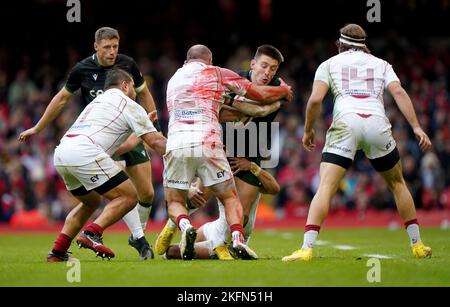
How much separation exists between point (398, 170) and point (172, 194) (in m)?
2.42

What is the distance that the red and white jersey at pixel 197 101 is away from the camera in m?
9.95

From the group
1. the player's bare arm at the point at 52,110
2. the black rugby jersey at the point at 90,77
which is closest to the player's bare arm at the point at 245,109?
the black rugby jersey at the point at 90,77

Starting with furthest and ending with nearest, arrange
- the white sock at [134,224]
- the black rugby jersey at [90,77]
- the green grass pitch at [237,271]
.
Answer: the black rugby jersey at [90,77], the white sock at [134,224], the green grass pitch at [237,271]

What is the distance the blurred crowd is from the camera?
2228cm

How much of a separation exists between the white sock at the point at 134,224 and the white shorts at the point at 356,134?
2.51m

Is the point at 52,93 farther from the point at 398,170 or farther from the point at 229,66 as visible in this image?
the point at 398,170

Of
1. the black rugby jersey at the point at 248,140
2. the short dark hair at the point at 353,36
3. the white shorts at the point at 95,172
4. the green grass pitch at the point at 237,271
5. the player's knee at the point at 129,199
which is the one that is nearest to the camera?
the green grass pitch at the point at 237,271

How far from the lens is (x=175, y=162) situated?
9.95 metres

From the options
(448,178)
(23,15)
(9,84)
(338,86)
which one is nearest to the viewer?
(338,86)

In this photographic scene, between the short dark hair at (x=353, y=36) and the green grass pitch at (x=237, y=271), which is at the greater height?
the short dark hair at (x=353, y=36)

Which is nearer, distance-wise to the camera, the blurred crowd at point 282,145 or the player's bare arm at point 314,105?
the player's bare arm at point 314,105

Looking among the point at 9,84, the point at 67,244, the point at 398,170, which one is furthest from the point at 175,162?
the point at 9,84

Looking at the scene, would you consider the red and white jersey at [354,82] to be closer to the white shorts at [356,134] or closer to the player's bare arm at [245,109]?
the white shorts at [356,134]

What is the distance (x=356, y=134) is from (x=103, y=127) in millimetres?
2671
